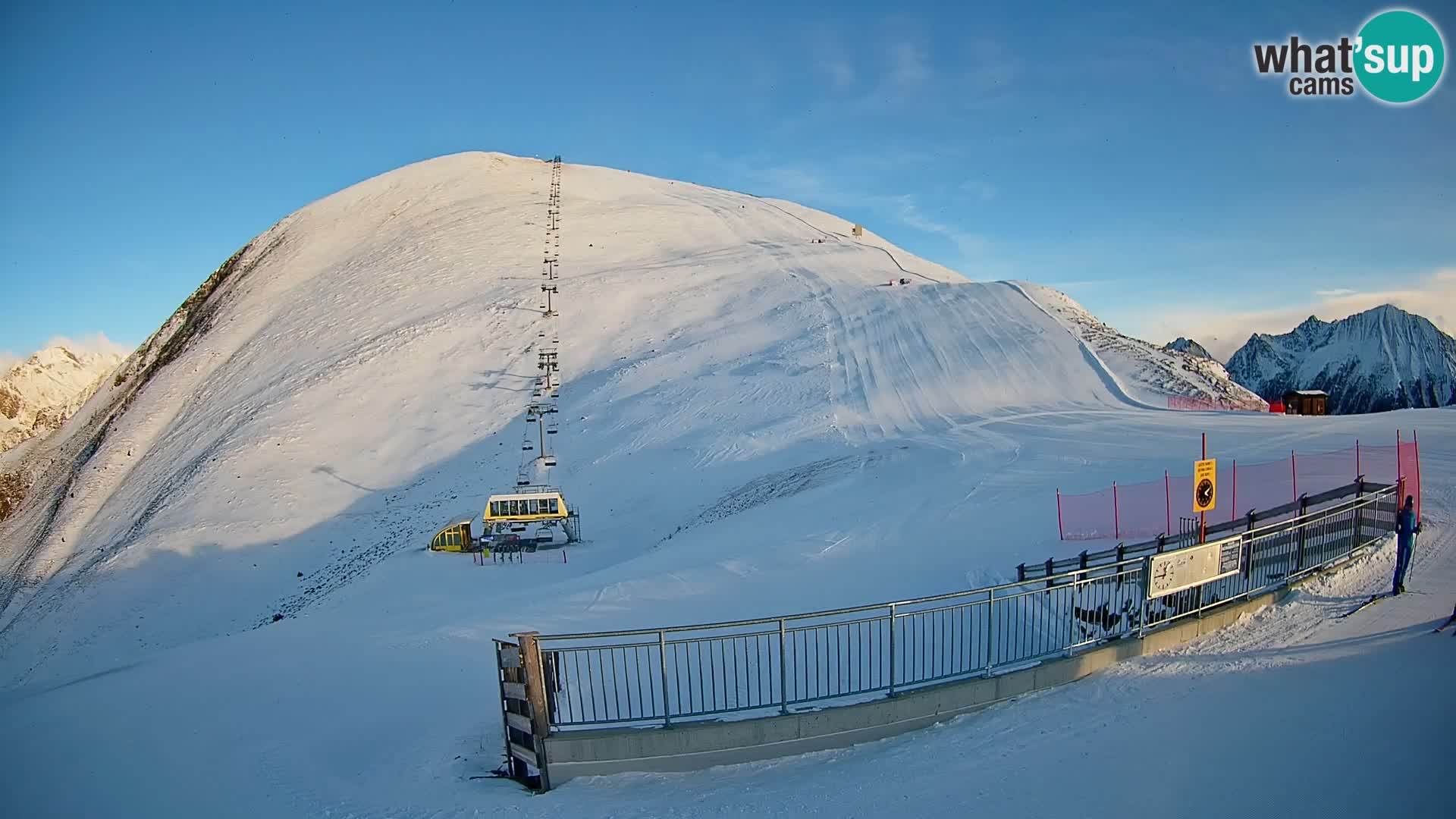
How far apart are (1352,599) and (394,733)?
13.3 metres

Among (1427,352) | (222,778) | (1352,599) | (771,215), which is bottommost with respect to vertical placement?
(222,778)

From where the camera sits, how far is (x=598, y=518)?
→ 92.8 feet

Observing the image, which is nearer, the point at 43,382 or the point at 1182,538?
the point at 1182,538

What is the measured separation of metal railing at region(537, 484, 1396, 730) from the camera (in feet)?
30.0

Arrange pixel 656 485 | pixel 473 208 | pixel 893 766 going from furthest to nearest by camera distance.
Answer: pixel 473 208
pixel 656 485
pixel 893 766

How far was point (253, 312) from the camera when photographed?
53531mm

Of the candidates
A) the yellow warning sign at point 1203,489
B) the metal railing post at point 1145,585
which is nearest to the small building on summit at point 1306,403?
the yellow warning sign at point 1203,489

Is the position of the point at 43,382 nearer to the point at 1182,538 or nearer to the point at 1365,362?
the point at 1182,538

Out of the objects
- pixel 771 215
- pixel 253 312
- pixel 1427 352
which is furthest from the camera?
pixel 1427 352

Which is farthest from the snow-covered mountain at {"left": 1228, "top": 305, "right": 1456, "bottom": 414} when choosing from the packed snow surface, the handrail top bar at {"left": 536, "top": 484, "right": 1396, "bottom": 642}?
the handrail top bar at {"left": 536, "top": 484, "right": 1396, "bottom": 642}

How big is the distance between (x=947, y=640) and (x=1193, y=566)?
12.3 ft

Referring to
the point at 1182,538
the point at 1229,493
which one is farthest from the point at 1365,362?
the point at 1182,538

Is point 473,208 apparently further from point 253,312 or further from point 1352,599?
point 1352,599

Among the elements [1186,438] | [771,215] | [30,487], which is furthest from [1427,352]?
[30,487]
